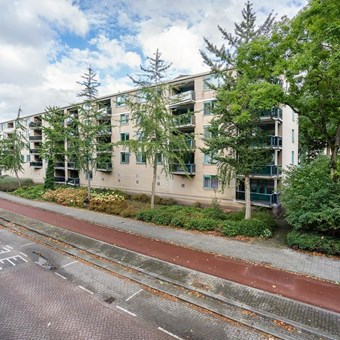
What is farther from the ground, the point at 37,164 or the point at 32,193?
the point at 37,164

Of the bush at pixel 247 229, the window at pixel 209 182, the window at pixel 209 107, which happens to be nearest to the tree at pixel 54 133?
the window at pixel 209 107

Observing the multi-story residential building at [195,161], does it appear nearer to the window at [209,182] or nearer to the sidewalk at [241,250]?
the window at [209,182]

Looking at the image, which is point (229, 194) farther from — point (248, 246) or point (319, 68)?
point (319, 68)

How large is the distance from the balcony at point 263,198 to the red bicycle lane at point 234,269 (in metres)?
9.19

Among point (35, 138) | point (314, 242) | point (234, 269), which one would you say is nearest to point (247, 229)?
point (314, 242)

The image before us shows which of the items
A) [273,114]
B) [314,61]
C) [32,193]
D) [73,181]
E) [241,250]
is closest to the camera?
[314,61]

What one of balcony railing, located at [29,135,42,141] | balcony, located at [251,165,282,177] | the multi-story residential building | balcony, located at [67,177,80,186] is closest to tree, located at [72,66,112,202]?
the multi-story residential building

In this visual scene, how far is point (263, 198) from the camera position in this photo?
734 inches

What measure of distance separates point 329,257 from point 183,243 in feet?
21.2

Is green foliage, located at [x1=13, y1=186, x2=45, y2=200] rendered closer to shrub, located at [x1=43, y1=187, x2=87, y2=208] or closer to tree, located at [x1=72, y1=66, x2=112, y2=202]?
shrub, located at [x1=43, y1=187, x2=87, y2=208]

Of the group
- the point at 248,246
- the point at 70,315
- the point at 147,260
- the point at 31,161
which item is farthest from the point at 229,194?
the point at 31,161

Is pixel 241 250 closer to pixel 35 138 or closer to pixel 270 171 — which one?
pixel 270 171

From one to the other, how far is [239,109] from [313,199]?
5660 millimetres

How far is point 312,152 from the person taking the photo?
35.0 m
